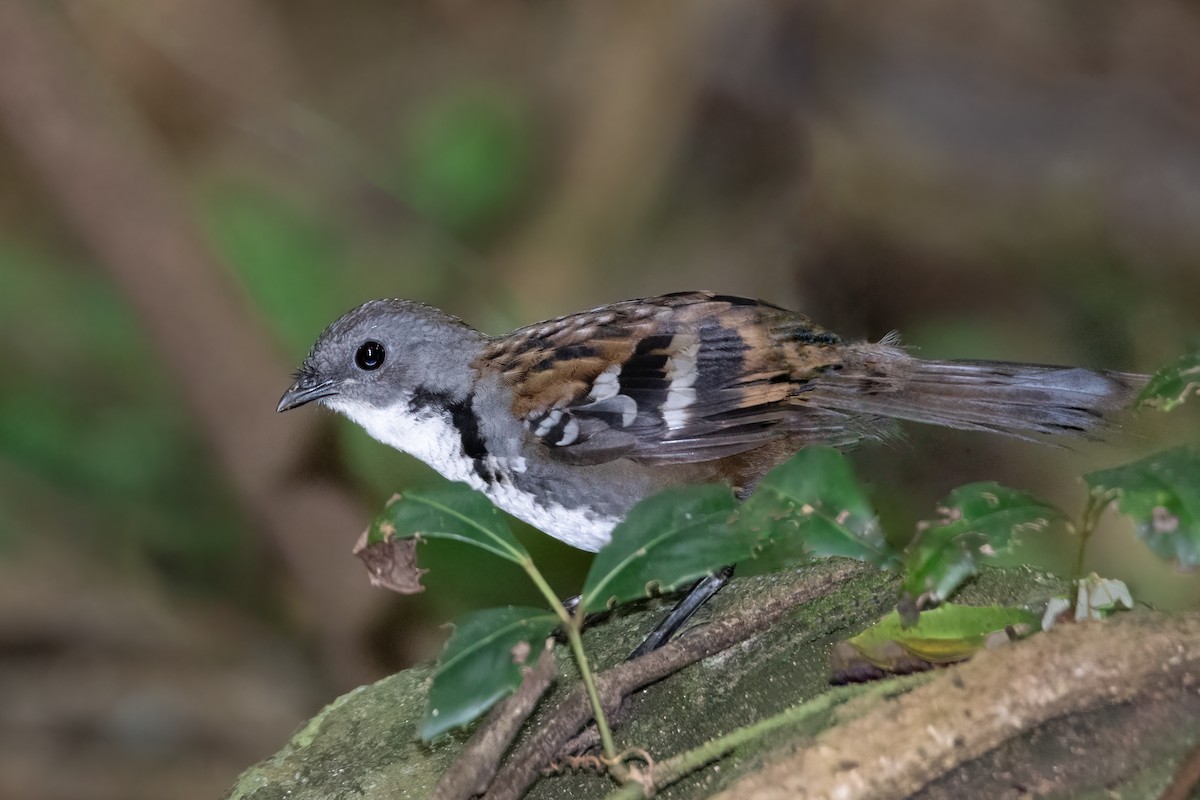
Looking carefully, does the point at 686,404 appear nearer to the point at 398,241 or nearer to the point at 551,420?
the point at 551,420

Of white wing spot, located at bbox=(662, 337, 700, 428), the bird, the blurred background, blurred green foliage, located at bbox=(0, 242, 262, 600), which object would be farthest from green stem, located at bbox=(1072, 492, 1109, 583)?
blurred green foliage, located at bbox=(0, 242, 262, 600)

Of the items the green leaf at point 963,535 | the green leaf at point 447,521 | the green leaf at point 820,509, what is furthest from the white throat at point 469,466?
the green leaf at point 963,535

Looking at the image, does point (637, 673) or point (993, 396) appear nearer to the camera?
point (637, 673)

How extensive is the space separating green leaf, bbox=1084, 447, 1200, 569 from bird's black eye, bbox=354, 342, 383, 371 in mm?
1786

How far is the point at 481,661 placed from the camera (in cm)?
157

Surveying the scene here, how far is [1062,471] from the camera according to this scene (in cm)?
399

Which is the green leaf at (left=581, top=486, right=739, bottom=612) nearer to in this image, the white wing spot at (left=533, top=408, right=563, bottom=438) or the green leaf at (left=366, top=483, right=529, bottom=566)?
the green leaf at (left=366, top=483, right=529, bottom=566)

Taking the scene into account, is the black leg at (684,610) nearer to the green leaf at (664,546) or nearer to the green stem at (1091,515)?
the green leaf at (664,546)

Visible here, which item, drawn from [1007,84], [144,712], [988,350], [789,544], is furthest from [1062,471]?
[144,712]

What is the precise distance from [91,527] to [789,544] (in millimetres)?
3662

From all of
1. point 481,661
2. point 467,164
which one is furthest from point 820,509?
point 467,164

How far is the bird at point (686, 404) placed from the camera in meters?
2.33

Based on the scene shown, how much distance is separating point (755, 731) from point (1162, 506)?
0.67 metres

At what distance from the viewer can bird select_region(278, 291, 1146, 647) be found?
2334 mm
